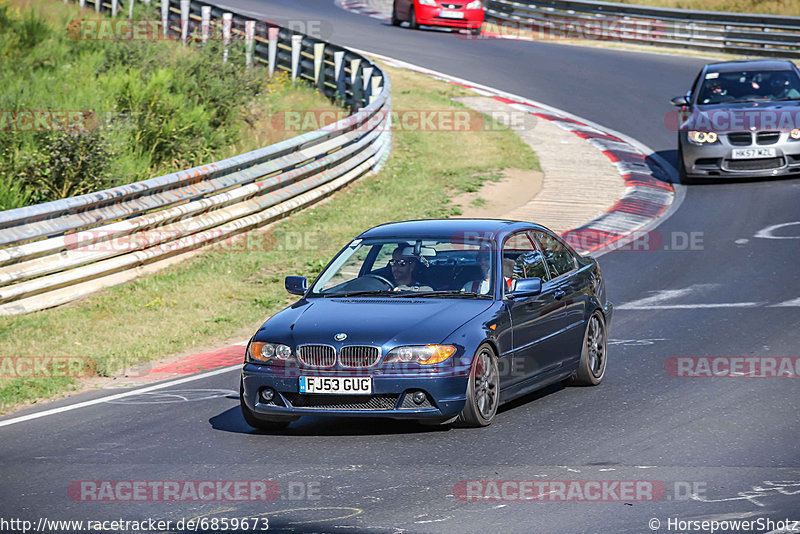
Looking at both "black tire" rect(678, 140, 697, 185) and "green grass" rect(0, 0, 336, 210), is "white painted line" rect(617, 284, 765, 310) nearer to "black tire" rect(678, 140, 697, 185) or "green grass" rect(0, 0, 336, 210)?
"black tire" rect(678, 140, 697, 185)

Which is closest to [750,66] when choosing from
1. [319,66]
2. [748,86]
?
[748,86]

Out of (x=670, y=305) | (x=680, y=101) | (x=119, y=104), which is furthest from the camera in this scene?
(x=680, y=101)

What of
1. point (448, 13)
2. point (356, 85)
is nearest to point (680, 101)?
point (356, 85)

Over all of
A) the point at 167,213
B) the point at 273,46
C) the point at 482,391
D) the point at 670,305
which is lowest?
the point at 670,305

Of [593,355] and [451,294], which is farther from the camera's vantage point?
[593,355]

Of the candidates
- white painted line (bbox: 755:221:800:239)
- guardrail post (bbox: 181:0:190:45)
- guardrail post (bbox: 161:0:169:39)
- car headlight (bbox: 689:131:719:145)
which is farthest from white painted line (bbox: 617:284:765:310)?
guardrail post (bbox: 161:0:169:39)

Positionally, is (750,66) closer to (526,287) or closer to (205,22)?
(526,287)

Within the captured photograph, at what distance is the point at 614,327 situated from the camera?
11906 mm

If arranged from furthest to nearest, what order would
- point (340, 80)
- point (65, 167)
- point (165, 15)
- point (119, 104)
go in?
point (165, 15), point (340, 80), point (119, 104), point (65, 167)

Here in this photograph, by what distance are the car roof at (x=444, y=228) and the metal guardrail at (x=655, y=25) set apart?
87.5ft

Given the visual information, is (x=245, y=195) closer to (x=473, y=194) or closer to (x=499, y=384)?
(x=473, y=194)

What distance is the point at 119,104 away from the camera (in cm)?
2022

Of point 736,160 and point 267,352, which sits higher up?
point 267,352

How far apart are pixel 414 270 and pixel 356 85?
16.1 metres
